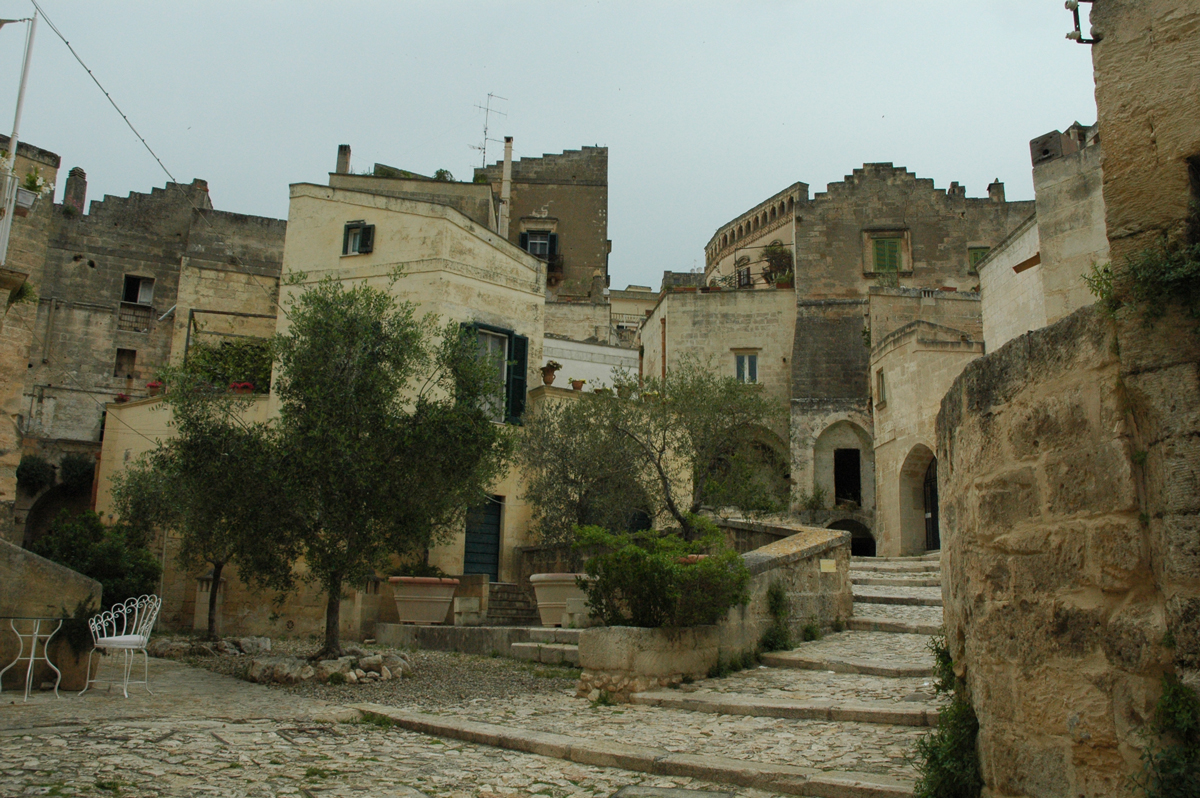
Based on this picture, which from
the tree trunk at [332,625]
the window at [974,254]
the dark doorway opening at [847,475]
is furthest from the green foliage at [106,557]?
the window at [974,254]

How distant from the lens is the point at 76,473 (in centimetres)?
2494

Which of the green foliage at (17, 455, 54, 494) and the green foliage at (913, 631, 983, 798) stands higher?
the green foliage at (17, 455, 54, 494)

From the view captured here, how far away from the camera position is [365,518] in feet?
34.9

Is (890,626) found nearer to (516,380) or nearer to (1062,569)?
(1062,569)

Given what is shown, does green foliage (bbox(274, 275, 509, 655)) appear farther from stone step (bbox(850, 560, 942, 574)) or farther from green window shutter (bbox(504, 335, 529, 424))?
stone step (bbox(850, 560, 942, 574))

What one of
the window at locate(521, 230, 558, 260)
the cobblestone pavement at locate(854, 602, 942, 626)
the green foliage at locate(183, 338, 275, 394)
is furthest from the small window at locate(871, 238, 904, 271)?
the cobblestone pavement at locate(854, 602, 942, 626)

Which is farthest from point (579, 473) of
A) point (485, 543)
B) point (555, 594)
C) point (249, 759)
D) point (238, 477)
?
point (249, 759)

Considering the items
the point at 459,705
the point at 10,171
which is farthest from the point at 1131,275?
the point at 10,171

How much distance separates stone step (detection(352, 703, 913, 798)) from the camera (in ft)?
16.5

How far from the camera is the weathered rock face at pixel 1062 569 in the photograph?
3428 millimetres

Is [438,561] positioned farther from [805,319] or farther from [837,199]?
[837,199]

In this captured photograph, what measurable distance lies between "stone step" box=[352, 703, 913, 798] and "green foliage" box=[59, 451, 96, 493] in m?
21.3

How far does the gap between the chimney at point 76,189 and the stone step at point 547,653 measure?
29216 mm

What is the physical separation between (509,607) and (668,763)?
10515 mm
